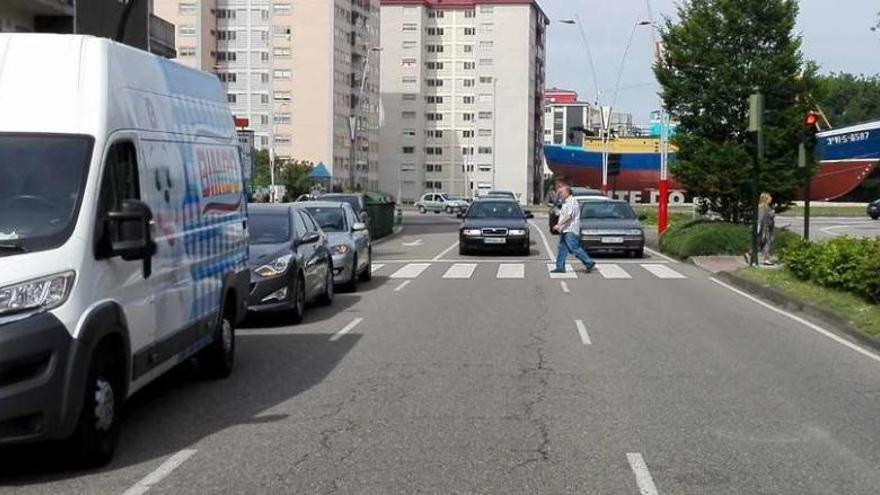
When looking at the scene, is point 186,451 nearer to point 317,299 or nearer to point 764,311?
point 317,299

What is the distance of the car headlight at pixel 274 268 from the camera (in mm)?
14297

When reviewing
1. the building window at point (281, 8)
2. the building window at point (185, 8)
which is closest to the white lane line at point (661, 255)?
the building window at point (281, 8)

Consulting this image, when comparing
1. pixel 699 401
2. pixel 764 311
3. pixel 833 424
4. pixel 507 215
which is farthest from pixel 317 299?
pixel 507 215

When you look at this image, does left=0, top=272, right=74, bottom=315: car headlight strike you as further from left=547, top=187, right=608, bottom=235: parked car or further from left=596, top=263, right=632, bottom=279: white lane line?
left=547, top=187, right=608, bottom=235: parked car

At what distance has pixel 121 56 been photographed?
25.7ft

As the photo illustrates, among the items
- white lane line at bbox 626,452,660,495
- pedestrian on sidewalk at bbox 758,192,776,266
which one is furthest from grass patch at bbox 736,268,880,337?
white lane line at bbox 626,452,660,495

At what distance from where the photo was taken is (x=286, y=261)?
47.8ft

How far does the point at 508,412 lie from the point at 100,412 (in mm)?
3274

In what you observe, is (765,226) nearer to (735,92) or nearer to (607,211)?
(735,92)

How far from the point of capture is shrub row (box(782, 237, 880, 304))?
15.4 meters

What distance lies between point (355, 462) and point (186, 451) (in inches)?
47.4

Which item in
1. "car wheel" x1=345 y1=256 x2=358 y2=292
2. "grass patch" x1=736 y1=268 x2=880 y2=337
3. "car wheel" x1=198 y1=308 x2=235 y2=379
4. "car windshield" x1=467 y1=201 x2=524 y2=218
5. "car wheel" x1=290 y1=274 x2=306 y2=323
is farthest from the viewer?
"car windshield" x1=467 y1=201 x2=524 y2=218

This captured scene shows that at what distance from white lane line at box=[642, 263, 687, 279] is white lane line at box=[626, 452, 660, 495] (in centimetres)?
1603

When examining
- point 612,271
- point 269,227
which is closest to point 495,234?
point 612,271
